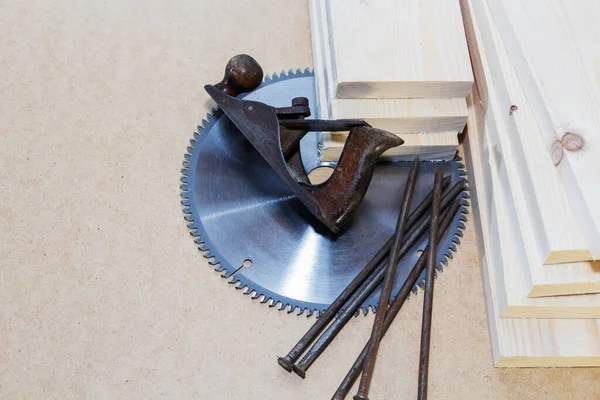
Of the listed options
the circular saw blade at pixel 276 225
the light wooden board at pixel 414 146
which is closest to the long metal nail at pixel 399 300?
the circular saw blade at pixel 276 225

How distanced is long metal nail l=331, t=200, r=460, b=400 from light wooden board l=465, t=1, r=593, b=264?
0.24 metres

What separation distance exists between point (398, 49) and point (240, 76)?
43 cm

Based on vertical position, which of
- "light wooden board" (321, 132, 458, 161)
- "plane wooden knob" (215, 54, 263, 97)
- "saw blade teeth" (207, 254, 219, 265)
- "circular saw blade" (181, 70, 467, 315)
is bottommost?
"saw blade teeth" (207, 254, 219, 265)

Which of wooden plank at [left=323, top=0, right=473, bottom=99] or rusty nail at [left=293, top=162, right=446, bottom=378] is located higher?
wooden plank at [left=323, top=0, right=473, bottom=99]

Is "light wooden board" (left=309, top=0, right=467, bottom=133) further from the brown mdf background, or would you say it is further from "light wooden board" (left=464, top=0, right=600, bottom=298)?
the brown mdf background

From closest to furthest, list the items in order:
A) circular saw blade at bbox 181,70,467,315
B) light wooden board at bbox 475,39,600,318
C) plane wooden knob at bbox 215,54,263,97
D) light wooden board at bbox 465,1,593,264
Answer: light wooden board at bbox 465,1,593,264
light wooden board at bbox 475,39,600,318
circular saw blade at bbox 181,70,467,315
plane wooden knob at bbox 215,54,263,97

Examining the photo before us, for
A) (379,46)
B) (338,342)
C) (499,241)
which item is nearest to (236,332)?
(338,342)

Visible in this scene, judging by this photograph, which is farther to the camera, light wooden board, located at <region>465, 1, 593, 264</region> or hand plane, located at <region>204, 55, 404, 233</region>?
hand plane, located at <region>204, 55, 404, 233</region>

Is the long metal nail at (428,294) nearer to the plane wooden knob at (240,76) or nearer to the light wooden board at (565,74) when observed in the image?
the light wooden board at (565,74)

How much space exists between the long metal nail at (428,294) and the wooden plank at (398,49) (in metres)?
0.25

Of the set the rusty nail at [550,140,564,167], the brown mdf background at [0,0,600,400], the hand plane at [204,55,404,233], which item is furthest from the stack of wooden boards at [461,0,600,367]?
the hand plane at [204,55,404,233]

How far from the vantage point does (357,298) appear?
1.67m

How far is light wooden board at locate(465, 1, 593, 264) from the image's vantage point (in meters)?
1.43

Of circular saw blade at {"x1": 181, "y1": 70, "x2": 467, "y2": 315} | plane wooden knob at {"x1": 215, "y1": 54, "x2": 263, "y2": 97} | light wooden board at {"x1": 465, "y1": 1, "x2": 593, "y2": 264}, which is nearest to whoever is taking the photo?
light wooden board at {"x1": 465, "y1": 1, "x2": 593, "y2": 264}
